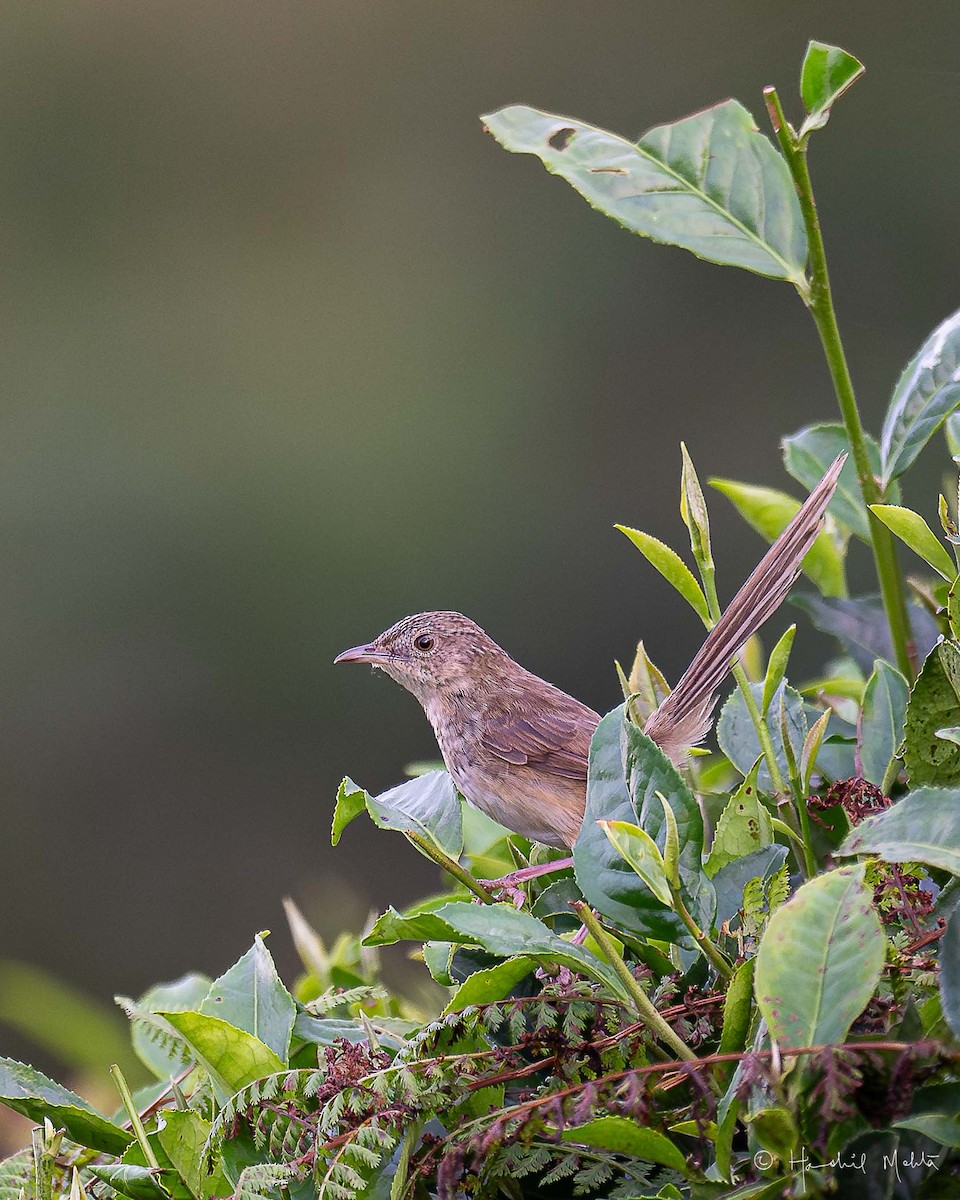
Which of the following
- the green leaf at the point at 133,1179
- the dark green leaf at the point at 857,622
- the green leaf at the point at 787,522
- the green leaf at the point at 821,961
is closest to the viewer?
the green leaf at the point at 821,961

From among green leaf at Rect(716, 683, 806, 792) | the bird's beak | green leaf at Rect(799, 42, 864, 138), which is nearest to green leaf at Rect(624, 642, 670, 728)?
green leaf at Rect(716, 683, 806, 792)

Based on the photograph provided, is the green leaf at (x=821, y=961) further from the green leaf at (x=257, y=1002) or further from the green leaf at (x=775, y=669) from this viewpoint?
the green leaf at (x=257, y=1002)

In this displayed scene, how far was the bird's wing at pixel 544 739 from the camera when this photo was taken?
237 centimetres

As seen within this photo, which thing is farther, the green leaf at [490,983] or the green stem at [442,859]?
the green stem at [442,859]

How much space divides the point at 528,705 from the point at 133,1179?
62.1 inches

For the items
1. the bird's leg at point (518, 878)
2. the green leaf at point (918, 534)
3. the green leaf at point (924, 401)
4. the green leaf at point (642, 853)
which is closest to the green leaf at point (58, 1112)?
→ the bird's leg at point (518, 878)

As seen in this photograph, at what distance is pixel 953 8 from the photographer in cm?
867

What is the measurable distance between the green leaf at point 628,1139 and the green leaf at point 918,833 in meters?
0.25

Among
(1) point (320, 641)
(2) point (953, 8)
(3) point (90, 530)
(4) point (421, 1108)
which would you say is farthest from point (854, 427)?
(2) point (953, 8)

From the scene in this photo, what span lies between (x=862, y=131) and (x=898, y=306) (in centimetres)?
144

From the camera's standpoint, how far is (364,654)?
268cm

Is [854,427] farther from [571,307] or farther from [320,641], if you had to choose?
[571,307]

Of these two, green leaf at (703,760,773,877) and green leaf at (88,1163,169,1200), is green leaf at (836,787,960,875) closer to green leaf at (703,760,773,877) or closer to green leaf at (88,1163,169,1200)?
green leaf at (703,760,773,877)

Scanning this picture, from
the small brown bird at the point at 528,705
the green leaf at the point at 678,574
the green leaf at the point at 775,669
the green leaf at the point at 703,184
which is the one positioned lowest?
the small brown bird at the point at 528,705
